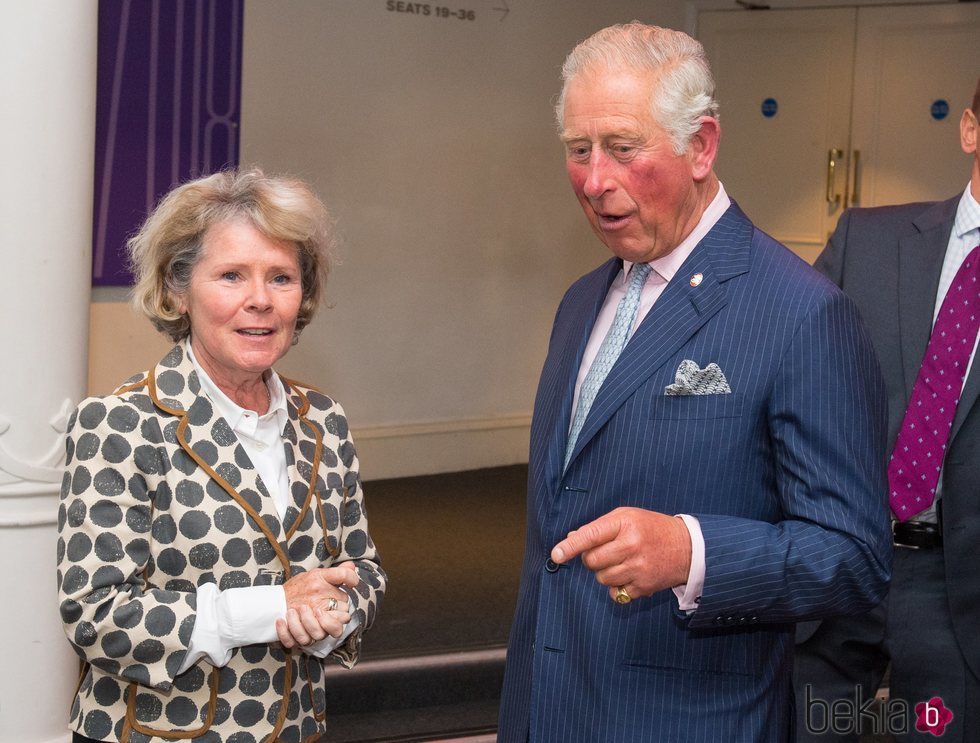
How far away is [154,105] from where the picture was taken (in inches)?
221

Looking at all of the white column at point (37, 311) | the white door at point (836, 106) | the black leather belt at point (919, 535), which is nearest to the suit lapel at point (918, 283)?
the black leather belt at point (919, 535)

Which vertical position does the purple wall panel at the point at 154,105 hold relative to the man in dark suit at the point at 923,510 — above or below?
above

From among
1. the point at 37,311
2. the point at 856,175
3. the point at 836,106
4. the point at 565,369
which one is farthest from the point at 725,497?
the point at 836,106

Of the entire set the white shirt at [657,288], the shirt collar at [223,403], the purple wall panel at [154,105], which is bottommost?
the shirt collar at [223,403]

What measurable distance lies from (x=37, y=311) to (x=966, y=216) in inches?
89.5

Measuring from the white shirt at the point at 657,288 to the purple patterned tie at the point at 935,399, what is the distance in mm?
770

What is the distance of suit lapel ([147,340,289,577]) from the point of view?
1.90 meters

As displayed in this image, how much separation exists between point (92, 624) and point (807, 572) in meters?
1.04

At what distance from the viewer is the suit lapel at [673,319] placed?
71.7 inches

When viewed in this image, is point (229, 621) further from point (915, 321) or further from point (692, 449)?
point (915, 321)

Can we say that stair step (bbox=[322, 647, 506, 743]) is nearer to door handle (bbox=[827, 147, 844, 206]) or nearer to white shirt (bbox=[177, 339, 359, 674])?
white shirt (bbox=[177, 339, 359, 674])

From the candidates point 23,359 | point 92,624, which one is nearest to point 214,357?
point 92,624

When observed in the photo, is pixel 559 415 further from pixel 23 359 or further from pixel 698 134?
pixel 23 359

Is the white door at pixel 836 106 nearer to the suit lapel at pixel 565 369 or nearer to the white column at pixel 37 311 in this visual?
the white column at pixel 37 311
